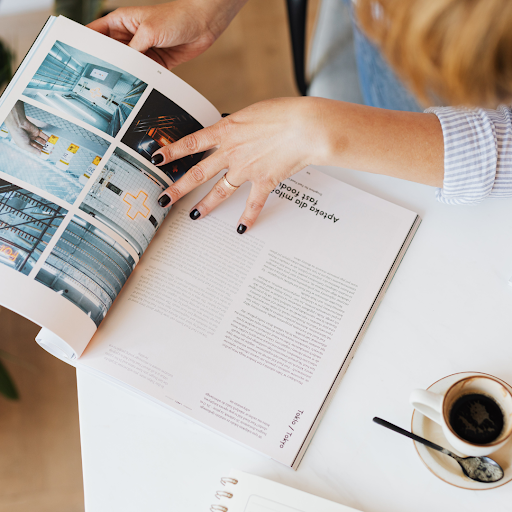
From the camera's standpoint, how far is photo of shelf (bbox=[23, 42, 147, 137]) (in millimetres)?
576

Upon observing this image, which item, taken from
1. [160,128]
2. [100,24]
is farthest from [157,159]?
[100,24]

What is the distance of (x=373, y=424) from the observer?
22.4 inches

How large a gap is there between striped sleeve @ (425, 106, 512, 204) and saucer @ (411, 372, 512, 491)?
10.0 inches

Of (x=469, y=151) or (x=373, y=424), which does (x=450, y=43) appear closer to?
(x=469, y=151)

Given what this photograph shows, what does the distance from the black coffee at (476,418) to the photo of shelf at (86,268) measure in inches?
17.5

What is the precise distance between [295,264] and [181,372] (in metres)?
0.21

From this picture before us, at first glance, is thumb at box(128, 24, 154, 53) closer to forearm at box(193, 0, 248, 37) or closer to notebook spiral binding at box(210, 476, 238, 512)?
forearm at box(193, 0, 248, 37)

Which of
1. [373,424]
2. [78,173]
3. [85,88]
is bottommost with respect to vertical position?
[373,424]

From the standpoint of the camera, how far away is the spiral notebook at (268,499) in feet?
1.74

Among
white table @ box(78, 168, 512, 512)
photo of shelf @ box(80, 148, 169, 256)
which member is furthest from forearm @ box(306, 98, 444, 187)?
photo of shelf @ box(80, 148, 169, 256)

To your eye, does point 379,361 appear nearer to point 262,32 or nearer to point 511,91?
point 511,91

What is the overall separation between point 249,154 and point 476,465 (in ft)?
1.61

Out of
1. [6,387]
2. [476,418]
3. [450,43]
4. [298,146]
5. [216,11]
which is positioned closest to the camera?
[450,43]

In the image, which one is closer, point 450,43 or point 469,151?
point 450,43
